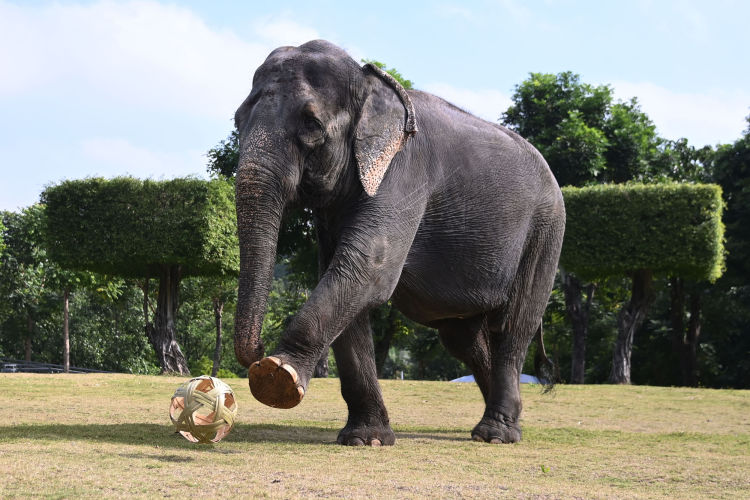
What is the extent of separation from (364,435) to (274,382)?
94.6 inches

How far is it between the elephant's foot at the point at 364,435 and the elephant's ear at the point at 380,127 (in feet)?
7.56

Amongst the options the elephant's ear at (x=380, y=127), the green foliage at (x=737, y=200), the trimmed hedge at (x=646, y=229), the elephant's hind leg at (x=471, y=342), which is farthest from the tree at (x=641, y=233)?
the elephant's ear at (x=380, y=127)

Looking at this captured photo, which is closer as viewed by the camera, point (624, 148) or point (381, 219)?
point (381, 219)

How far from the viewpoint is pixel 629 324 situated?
93.4ft

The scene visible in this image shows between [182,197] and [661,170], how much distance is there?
77.0 feet

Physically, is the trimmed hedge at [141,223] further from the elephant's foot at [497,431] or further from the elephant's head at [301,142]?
the elephant's head at [301,142]

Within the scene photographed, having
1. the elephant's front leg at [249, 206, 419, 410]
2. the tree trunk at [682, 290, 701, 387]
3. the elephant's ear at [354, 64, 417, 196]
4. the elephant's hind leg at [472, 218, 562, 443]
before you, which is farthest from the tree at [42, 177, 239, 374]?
the tree trunk at [682, 290, 701, 387]

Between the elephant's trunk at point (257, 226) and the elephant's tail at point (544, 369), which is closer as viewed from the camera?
the elephant's trunk at point (257, 226)

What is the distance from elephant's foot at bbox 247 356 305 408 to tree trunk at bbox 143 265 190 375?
71.4 feet

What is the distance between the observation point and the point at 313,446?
7.90m

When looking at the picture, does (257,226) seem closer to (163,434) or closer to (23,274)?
(163,434)

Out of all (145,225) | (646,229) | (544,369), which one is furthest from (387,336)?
(544,369)

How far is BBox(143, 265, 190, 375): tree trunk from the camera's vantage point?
27.2 meters

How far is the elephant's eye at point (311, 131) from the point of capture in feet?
22.6
